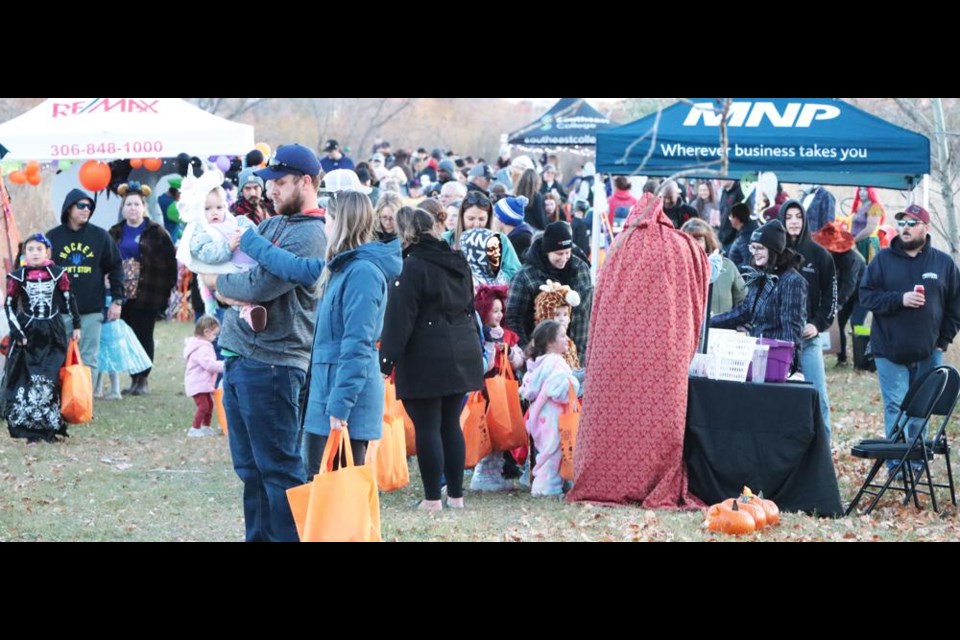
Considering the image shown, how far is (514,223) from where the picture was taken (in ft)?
34.2

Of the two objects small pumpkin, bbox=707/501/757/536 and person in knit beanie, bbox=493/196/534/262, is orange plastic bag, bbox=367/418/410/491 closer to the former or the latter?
small pumpkin, bbox=707/501/757/536

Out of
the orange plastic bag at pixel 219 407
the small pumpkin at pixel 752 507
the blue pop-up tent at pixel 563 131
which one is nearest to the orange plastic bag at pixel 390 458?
the small pumpkin at pixel 752 507

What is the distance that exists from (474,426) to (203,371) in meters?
3.35

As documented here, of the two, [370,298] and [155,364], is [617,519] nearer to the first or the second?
[370,298]

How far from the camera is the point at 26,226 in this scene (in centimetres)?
2241

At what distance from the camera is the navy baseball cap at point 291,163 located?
5.57 m

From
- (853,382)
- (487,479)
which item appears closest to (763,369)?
(487,479)

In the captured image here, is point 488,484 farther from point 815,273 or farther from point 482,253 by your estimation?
point 815,273

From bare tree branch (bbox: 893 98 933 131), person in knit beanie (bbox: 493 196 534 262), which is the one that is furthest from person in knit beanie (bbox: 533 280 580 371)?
bare tree branch (bbox: 893 98 933 131)

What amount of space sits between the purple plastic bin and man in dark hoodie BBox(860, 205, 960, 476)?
5.41 feet

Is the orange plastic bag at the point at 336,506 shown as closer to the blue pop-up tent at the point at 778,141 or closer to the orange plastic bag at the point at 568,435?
the orange plastic bag at the point at 568,435

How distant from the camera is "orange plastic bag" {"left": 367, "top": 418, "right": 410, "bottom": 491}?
26.3ft

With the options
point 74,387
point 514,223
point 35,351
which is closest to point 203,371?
point 74,387

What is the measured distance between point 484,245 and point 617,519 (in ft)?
7.76
